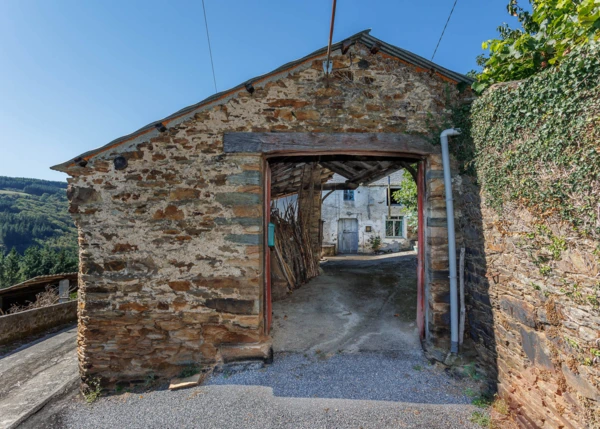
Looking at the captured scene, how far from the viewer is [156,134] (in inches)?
155

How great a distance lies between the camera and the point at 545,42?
9.42ft

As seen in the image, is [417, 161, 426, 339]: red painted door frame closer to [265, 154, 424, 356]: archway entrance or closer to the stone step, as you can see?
[265, 154, 424, 356]: archway entrance

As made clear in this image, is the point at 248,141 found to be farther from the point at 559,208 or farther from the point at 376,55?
the point at 559,208

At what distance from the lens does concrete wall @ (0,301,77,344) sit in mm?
7711

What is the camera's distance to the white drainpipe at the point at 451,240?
A: 12.0 feet

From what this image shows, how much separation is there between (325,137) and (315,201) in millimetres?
6003

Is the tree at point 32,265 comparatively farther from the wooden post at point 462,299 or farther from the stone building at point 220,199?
the wooden post at point 462,299

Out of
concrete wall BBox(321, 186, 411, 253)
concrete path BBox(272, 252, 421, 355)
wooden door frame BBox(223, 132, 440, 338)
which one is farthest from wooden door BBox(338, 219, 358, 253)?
wooden door frame BBox(223, 132, 440, 338)

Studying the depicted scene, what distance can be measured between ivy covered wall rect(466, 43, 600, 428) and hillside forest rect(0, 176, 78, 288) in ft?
37.3

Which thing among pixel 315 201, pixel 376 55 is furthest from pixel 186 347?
pixel 315 201

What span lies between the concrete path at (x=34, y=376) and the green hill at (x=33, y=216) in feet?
85.1

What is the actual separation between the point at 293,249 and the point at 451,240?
4.64 m

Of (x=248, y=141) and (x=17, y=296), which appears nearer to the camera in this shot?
(x=248, y=141)

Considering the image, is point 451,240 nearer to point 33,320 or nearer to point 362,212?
point 33,320
